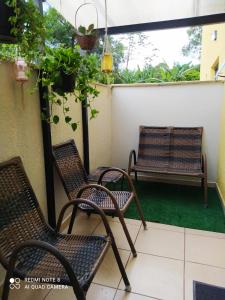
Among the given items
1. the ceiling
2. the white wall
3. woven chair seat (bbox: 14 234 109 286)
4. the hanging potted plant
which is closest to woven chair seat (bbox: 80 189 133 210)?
woven chair seat (bbox: 14 234 109 286)

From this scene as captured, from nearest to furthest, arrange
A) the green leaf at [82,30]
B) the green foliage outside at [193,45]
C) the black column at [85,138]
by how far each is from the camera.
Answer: the green leaf at [82,30] < the black column at [85,138] < the green foliage outside at [193,45]

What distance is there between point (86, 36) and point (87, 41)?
39mm

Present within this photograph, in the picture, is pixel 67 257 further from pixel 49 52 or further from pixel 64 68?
pixel 49 52

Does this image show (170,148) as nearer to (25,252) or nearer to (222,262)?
(222,262)

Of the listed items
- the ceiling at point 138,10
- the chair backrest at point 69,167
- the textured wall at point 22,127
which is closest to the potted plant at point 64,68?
the textured wall at point 22,127

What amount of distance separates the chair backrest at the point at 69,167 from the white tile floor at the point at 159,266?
48cm

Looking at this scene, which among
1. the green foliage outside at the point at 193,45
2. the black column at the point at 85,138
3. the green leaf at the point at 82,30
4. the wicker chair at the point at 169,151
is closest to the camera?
the green leaf at the point at 82,30

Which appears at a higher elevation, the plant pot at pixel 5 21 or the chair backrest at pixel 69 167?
the plant pot at pixel 5 21

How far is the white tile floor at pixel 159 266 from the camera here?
1.49 m

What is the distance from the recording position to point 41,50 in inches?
60.2

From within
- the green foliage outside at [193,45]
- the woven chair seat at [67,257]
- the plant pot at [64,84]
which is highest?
the green foliage outside at [193,45]

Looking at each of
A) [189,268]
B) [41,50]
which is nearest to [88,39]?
[41,50]

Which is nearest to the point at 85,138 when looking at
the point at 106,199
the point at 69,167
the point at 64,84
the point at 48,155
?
the point at 69,167

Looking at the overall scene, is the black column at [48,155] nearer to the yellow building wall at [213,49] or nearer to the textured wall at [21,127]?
the textured wall at [21,127]
